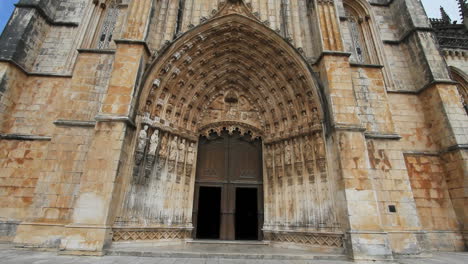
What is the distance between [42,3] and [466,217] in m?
16.6

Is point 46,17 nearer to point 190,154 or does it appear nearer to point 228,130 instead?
point 190,154

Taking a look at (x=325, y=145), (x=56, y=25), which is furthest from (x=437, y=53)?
(x=56, y=25)

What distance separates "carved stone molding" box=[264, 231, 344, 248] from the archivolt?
3.03m

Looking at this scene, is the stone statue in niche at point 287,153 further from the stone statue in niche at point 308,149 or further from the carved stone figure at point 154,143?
the carved stone figure at point 154,143

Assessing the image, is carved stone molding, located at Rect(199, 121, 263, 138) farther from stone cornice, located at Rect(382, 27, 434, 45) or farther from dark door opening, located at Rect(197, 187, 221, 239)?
stone cornice, located at Rect(382, 27, 434, 45)

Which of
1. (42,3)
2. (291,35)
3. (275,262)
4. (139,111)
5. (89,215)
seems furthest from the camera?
(42,3)

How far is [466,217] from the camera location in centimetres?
720

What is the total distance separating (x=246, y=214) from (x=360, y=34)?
929 cm

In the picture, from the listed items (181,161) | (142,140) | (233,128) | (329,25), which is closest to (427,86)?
(329,25)

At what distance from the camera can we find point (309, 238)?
6508 mm

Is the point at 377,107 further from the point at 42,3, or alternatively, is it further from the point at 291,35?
the point at 42,3

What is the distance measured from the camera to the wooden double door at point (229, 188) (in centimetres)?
814

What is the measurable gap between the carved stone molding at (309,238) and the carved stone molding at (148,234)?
8.76 feet

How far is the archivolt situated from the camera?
24.5 ft
